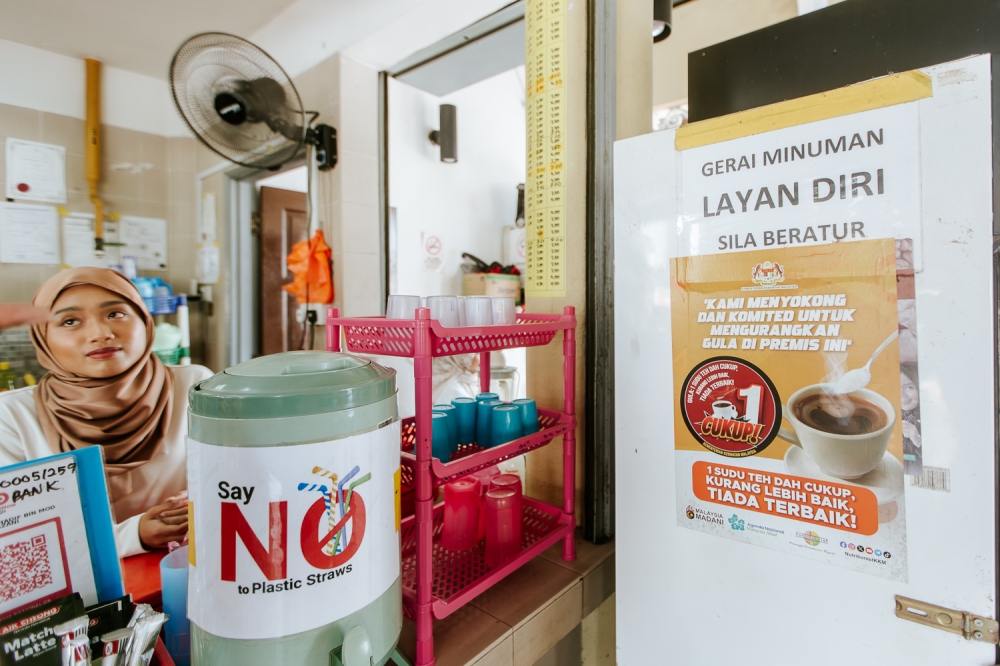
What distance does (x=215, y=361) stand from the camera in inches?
104

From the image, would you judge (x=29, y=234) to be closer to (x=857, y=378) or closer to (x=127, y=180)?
(x=127, y=180)

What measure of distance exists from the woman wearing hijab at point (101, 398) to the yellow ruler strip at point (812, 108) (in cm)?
118

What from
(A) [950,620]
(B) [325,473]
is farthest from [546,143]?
(A) [950,620]

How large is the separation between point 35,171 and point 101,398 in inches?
20.0

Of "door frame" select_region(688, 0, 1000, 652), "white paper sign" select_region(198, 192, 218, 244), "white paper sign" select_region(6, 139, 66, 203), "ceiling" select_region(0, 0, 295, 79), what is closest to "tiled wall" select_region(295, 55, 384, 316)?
"ceiling" select_region(0, 0, 295, 79)

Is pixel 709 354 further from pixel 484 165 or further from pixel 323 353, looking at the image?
pixel 484 165

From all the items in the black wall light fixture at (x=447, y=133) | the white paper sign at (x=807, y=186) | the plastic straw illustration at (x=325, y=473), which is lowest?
the plastic straw illustration at (x=325, y=473)

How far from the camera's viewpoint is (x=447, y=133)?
2.60 meters

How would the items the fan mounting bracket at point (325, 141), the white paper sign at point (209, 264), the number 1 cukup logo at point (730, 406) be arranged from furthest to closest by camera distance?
1. the white paper sign at point (209, 264)
2. the fan mounting bracket at point (325, 141)
3. the number 1 cukup logo at point (730, 406)

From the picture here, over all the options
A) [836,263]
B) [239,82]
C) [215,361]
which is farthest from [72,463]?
[215,361]

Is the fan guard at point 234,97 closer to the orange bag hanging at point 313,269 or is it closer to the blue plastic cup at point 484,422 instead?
the orange bag hanging at point 313,269

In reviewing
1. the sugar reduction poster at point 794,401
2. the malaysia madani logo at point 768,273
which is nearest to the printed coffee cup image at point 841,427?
the sugar reduction poster at point 794,401

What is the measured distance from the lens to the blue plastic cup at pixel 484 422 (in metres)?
1.04

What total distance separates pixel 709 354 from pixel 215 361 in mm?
2713
